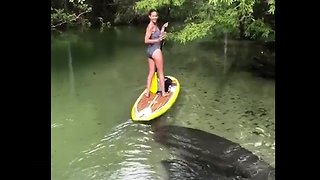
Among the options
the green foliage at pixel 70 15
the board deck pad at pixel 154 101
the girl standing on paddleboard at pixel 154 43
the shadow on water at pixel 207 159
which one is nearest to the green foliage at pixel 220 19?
the girl standing on paddleboard at pixel 154 43

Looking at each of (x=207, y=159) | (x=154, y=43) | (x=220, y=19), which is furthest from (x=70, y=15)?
(x=207, y=159)

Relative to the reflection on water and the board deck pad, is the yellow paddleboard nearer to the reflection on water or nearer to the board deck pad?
the board deck pad

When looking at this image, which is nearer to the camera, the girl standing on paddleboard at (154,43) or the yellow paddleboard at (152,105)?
the yellow paddleboard at (152,105)

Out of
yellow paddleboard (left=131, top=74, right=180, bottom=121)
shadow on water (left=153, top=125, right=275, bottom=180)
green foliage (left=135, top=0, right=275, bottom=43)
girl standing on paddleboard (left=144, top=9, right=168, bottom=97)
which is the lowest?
shadow on water (left=153, top=125, right=275, bottom=180)

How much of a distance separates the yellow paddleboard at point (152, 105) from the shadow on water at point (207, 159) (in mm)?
460

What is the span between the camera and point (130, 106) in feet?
25.5

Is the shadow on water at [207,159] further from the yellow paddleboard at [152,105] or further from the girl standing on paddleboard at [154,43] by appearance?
the girl standing on paddleboard at [154,43]

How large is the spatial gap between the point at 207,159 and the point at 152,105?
1999 millimetres

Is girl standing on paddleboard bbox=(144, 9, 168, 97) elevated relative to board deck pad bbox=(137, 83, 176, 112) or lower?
elevated

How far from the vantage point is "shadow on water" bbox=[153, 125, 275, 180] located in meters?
4.96

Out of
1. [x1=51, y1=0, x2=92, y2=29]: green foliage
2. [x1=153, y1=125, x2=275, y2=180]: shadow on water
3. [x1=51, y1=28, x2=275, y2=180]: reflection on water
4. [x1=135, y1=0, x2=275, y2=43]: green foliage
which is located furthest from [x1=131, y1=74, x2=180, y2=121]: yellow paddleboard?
[x1=51, y1=0, x2=92, y2=29]: green foliage

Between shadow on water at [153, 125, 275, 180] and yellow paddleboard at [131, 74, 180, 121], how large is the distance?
0.46 m

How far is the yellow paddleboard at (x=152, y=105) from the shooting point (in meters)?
6.81
